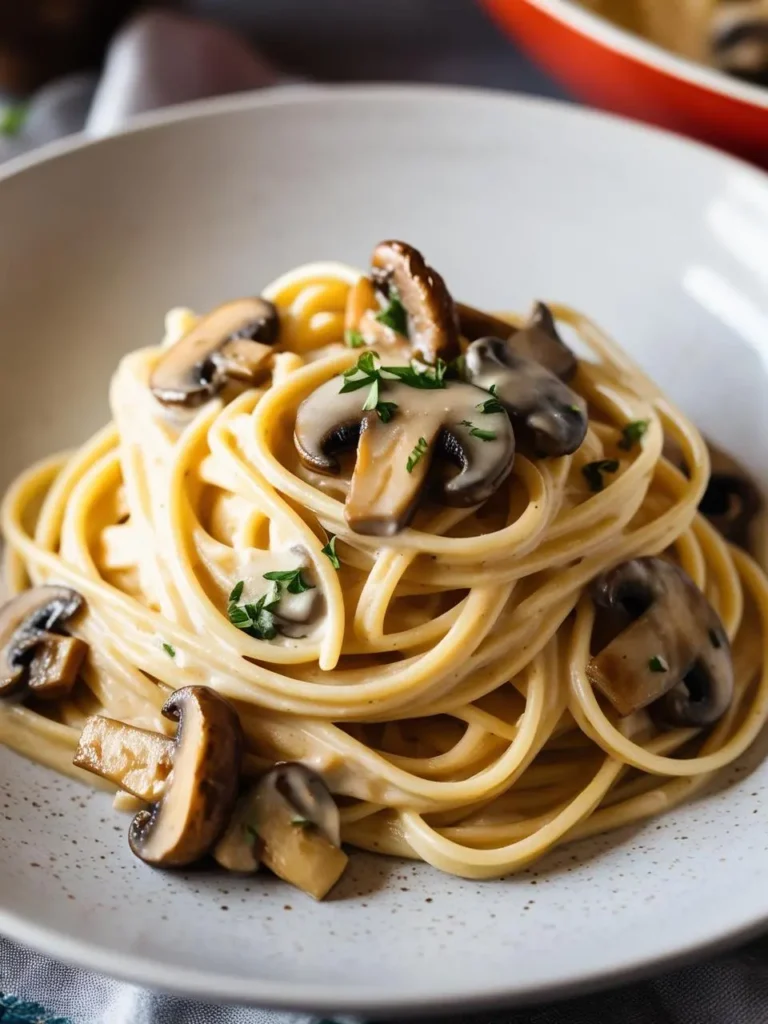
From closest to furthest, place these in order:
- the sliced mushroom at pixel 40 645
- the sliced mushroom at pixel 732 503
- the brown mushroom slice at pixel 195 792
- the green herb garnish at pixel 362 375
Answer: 1. the brown mushroom slice at pixel 195 792
2. the green herb garnish at pixel 362 375
3. the sliced mushroom at pixel 40 645
4. the sliced mushroom at pixel 732 503

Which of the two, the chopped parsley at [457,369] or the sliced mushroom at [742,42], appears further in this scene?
the sliced mushroom at [742,42]

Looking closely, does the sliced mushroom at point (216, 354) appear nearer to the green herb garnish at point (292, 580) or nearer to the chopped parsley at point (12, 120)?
the green herb garnish at point (292, 580)

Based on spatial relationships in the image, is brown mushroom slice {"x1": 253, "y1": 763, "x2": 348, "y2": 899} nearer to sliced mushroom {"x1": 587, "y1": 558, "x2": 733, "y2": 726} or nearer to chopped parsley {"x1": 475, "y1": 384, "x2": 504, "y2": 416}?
sliced mushroom {"x1": 587, "y1": 558, "x2": 733, "y2": 726}

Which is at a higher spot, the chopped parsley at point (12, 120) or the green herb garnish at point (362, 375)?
the chopped parsley at point (12, 120)

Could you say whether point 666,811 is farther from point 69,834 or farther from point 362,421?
point 69,834

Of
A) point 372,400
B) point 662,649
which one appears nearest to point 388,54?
point 372,400

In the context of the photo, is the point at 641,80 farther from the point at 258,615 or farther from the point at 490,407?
the point at 258,615

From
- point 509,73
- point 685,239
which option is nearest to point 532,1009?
point 685,239

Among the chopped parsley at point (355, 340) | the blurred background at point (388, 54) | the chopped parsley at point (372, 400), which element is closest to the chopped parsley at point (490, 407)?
the chopped parsley at point (372, 400)
